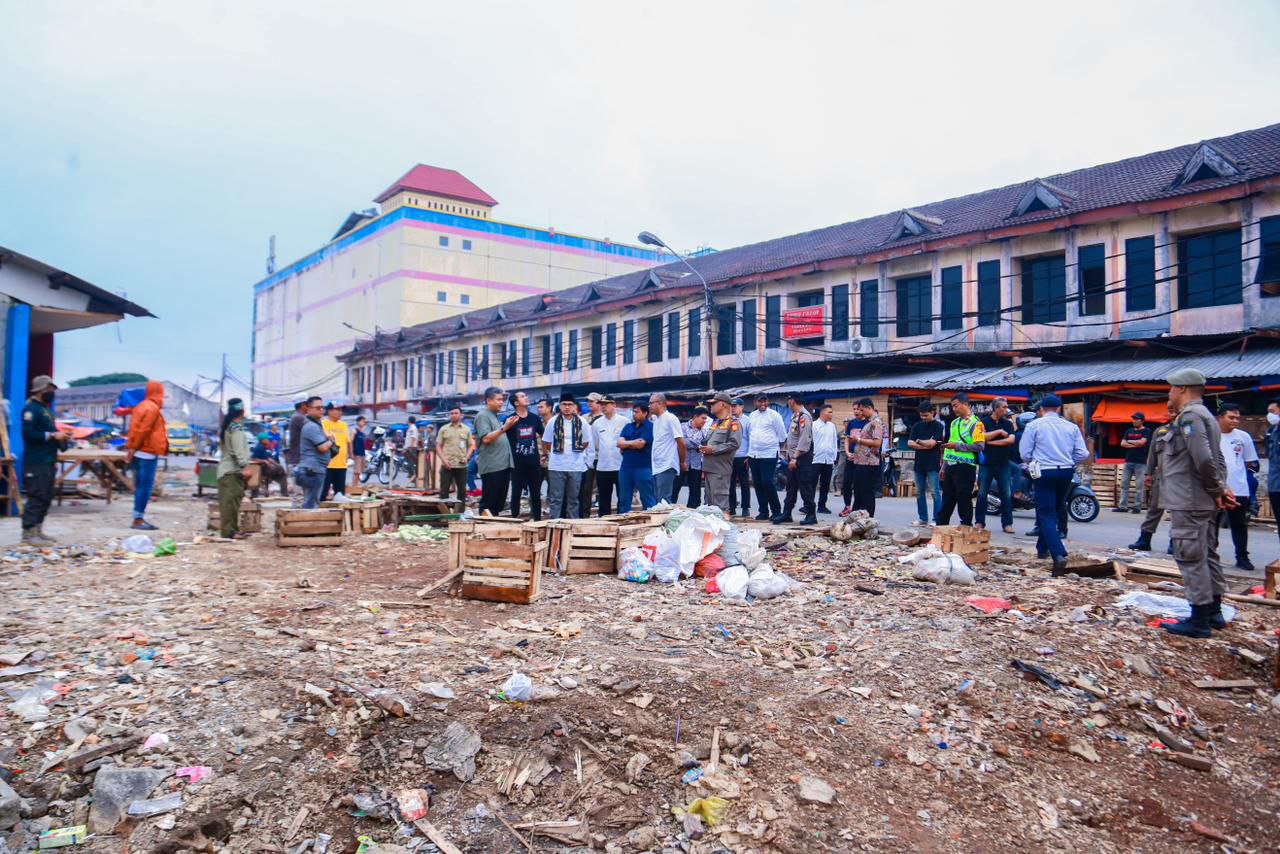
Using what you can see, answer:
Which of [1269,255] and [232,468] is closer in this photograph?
[232,468]

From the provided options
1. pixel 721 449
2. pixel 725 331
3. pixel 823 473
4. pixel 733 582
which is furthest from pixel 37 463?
pixel 725 331

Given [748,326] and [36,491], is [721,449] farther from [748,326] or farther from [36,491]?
[748,326]

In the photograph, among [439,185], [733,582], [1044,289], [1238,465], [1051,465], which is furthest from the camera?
[439,185]

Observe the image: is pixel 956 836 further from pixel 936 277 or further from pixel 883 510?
pixel 936 277

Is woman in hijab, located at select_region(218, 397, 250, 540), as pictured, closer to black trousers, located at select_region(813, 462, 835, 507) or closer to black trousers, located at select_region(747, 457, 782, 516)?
black trousers, located at select_region(747, 457, 782, 516)

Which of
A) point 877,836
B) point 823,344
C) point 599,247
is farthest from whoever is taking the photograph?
point 599,247

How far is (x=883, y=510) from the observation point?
1380cm

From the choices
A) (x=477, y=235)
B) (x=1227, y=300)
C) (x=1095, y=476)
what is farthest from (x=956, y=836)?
(x=477, y=235)

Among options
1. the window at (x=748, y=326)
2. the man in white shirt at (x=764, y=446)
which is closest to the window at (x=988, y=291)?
the window at (x=748, y=326)

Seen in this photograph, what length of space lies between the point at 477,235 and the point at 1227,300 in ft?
152

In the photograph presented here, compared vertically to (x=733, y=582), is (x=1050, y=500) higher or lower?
higher

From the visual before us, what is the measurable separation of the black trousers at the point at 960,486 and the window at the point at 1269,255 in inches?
572

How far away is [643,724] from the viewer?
3.94 m

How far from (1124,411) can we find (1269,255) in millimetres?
5179
